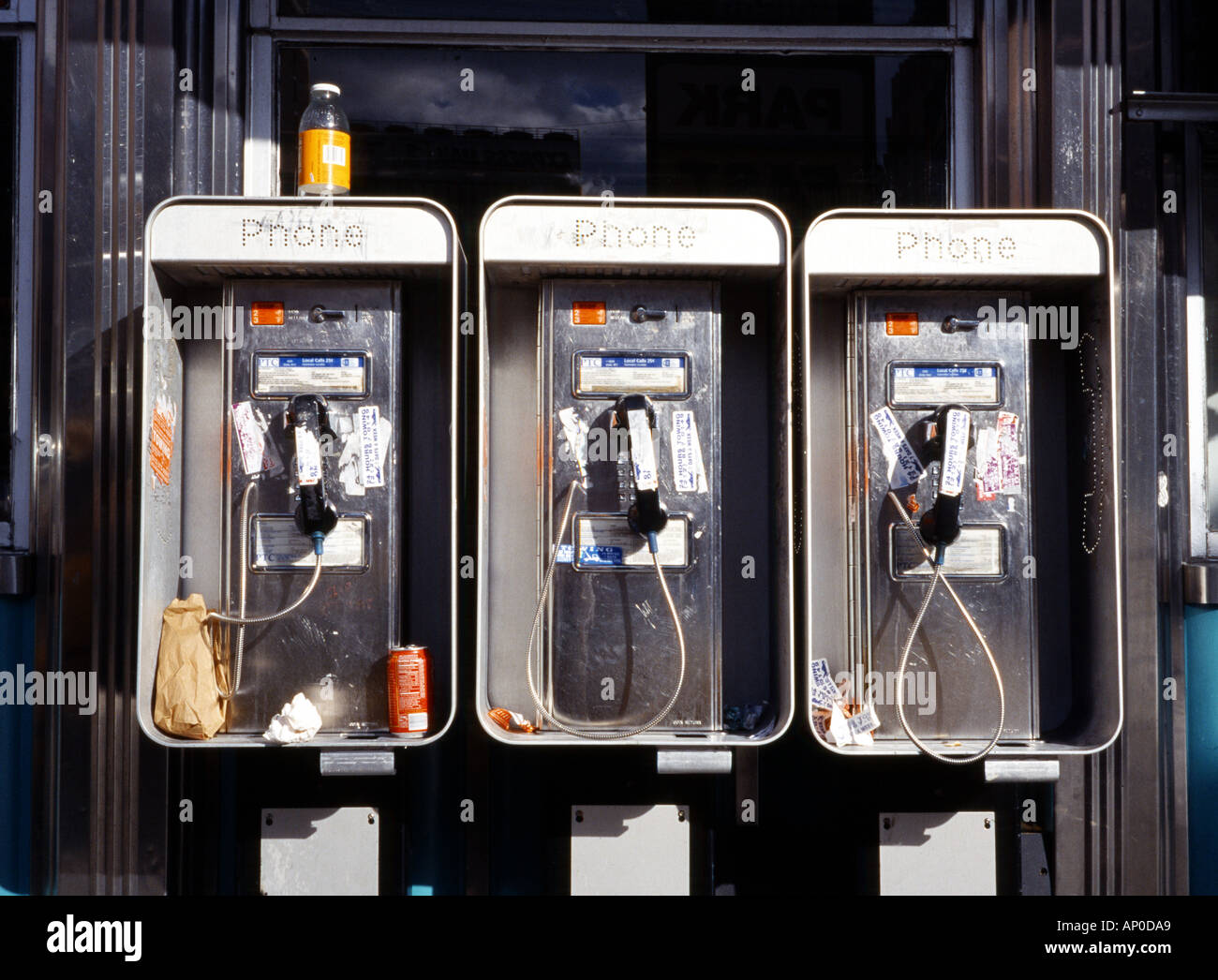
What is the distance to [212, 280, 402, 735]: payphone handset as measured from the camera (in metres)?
2.38

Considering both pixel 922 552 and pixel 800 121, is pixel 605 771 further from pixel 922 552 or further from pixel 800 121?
pixel 800 121

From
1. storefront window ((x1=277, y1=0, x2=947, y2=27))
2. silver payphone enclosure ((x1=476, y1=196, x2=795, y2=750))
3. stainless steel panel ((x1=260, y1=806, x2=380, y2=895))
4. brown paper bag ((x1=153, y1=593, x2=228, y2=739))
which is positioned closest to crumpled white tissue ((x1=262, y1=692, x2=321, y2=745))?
brown paper bag ((x1=153, y1=593, x2=228, y2=739))

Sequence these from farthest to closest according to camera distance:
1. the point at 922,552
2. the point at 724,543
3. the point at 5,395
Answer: the point at 5,395 < the point at 724,543 < the point at 922,552

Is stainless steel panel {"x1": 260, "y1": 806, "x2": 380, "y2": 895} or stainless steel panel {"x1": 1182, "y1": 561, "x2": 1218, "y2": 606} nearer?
stainless steel panel {"x1": 260, "y1": 806, "x2": 380, "y2": 895}

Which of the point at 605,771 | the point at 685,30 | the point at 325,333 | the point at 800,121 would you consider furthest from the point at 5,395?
the point at 800,121

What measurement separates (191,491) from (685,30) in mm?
2003

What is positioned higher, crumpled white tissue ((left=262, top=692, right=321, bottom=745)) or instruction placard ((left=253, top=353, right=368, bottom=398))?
instruction placard ((left=253, top=353, right=368, bottom=398))

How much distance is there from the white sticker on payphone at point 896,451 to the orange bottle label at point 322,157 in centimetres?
156

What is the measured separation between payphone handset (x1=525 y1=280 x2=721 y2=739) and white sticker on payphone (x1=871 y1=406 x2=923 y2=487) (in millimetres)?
422

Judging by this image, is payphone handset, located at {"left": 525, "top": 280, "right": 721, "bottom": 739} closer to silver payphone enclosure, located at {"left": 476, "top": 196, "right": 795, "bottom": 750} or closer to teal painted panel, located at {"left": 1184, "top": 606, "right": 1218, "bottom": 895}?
silver payphone enclosure, located at {"left": 476, "top": 196, "right": 795, "bottom": 750}

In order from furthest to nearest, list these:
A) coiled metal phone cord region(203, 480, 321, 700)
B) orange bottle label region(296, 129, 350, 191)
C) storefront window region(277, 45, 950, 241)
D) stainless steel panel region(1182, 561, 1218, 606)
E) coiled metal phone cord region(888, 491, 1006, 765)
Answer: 1. storefront window region(277, 45, 950, 241)
2. stainless steel panel region(1182, 561, 1218, 606)
3. orange bottle label region(296, 129, 350, 191)
4. coiled metal phone cord region(203, 480, 321, 700)
5. coiled metal phone cord region(888, 491, 1006, 765)

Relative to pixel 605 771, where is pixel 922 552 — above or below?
above
